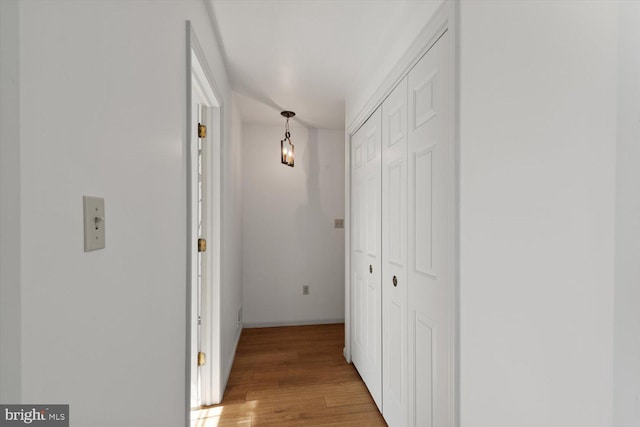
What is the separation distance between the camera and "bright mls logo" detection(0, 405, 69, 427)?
43cm

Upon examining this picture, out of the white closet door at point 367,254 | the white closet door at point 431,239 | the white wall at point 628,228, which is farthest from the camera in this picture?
the white closet door at point 367,254

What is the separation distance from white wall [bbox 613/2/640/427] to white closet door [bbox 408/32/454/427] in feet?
1.46

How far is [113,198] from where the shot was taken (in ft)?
2.30

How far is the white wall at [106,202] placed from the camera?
0.47 meters

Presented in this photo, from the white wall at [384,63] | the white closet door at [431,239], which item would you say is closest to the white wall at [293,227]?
the white wall at [384,63]

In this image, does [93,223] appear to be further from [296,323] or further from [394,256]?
[296,323]

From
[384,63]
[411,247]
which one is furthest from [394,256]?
[384,63]

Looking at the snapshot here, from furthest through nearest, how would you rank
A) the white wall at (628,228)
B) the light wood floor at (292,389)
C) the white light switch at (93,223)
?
the light wood floor at (292,389) → the white wall at (628,228) → the white light switch at (93,223)

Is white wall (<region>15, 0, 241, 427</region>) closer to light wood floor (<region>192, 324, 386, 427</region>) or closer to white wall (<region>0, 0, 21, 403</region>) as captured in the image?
Result: white wall (<region>0, 0, 21, 403</region>)

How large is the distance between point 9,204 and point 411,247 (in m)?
1.43

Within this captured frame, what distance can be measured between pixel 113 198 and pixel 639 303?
1.29 metres

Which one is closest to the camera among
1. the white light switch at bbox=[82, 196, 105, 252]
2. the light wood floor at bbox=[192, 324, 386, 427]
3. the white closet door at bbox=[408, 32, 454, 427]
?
the white light switch at bbox=[82, 196, 105, 252]

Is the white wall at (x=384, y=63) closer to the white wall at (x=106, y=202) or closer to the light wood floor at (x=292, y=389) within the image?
the white wall at (x=106, y=202)

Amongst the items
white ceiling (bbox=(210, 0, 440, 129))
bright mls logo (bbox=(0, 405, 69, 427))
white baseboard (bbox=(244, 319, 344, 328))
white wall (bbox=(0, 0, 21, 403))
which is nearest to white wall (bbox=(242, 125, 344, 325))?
white baseboard (bbox=(244, 319, 344, 328))
